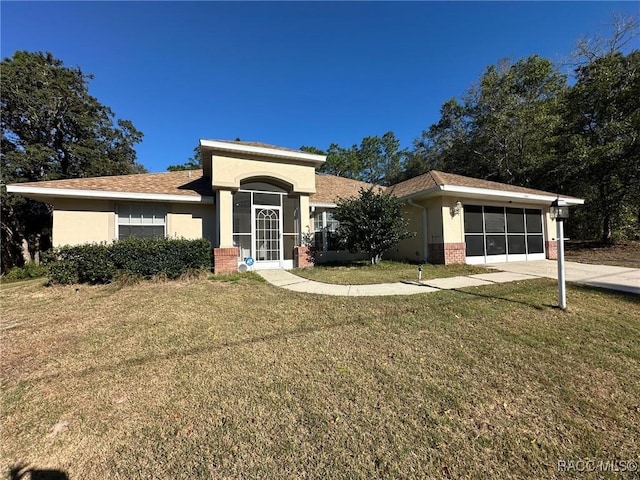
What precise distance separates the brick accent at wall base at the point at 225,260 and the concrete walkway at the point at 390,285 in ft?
4.86

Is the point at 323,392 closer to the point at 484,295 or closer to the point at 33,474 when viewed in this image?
the point at 33,474

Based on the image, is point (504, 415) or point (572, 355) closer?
point (504, 415)

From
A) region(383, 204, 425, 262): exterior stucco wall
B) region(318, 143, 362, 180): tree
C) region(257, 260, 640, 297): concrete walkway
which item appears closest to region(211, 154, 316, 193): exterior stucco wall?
region(257, 260, 640, 297): concrete walkway

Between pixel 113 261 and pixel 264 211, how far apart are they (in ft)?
17.4

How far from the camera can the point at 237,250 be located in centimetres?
1005

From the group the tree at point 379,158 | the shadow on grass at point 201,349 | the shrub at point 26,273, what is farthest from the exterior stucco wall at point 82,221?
the tree at point 379,158

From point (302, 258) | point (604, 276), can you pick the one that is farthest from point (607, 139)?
point (302, 258)

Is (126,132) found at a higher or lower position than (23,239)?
higher

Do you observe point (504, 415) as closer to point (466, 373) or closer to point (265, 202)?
point (466, 373)

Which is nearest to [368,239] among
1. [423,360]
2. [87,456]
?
[423,360]

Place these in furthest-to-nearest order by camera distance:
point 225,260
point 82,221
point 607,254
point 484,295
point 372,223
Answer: point 607,254
point 372,223
point 82,221
point 225,260
point 484,295

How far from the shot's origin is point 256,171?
10.5m

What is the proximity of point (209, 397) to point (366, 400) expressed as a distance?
5.27ft

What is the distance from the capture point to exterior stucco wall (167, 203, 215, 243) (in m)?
11.0
